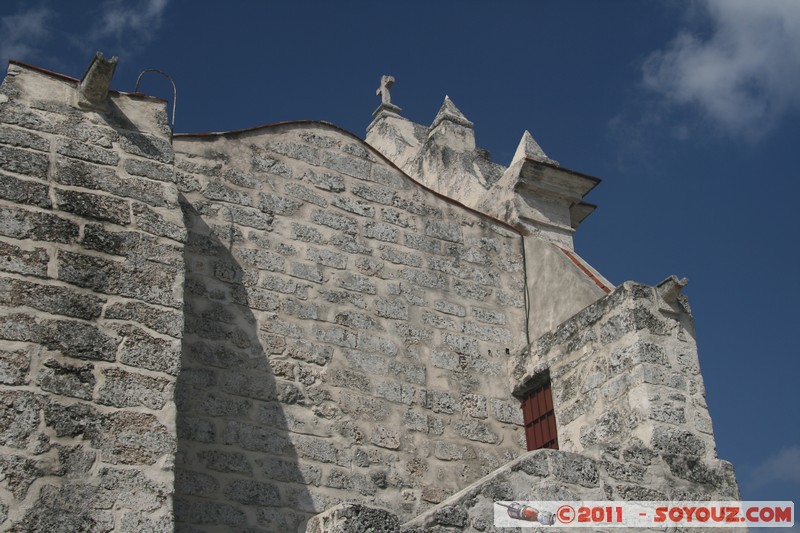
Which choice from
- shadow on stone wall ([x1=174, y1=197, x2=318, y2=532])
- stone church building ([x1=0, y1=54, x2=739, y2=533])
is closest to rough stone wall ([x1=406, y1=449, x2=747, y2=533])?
stone church building ([x1=0, y1=54, x2=739, y2=533])

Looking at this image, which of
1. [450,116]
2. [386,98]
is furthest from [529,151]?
[386,98]

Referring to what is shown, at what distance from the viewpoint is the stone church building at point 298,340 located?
548 centimetres

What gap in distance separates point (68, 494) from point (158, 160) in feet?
7.48

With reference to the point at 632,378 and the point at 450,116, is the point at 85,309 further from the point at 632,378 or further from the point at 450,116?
the point at 450,116

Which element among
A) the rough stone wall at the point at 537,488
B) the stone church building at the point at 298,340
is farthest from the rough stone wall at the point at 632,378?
the rough stone wall at the point at 537,488

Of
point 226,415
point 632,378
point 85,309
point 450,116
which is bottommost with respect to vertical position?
point 226,415

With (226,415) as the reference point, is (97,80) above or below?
above

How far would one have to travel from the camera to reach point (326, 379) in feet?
25.3

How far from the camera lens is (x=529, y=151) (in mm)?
10062

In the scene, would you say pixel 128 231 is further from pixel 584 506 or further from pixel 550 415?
pixel 550 415

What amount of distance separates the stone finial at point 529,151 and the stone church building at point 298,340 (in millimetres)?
29

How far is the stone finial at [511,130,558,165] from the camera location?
9.95 metres

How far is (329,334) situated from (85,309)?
8.24 feet

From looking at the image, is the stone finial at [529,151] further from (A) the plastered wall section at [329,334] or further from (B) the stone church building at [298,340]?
(A) the plastered wall section at [329,334]
